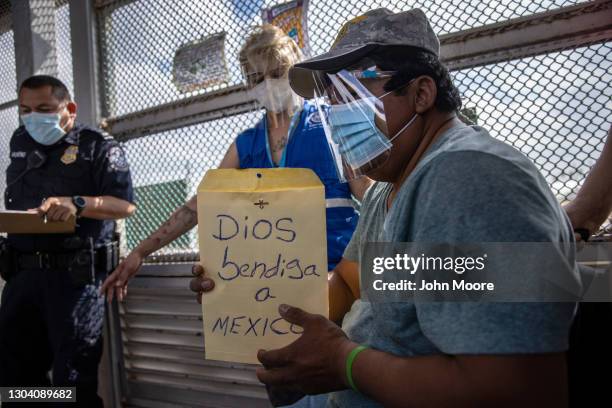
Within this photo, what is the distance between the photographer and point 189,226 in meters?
2.39

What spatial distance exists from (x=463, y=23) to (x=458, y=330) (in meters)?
1.82

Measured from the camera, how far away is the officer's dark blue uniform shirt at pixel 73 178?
9.13 ft

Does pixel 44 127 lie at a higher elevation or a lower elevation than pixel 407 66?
higher

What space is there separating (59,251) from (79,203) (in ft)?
1.22

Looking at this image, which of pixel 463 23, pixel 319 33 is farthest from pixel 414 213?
pixel 319 33

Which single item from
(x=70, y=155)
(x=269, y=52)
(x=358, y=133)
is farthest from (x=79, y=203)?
(x=358, y=133)

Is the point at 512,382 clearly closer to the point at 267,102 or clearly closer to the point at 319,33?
the point at 267,102

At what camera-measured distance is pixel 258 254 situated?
114 cm

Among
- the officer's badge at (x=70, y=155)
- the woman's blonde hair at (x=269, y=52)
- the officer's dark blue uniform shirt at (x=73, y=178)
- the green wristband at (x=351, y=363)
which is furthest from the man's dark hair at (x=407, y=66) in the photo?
the officer's badge at (x=70, y=155)

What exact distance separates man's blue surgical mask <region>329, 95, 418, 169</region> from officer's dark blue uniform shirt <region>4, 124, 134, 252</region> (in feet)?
6.43

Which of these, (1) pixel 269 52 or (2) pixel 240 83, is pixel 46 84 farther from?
(1) pixel 269 52

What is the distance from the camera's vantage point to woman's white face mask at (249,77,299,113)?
198 centimetres

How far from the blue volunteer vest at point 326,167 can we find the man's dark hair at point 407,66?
755 millimetres

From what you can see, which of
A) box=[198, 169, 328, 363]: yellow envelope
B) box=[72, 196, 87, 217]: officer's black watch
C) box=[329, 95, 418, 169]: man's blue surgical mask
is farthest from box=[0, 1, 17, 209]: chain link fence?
box=[329, 95, 418, 169]: man's blue surgical mask
